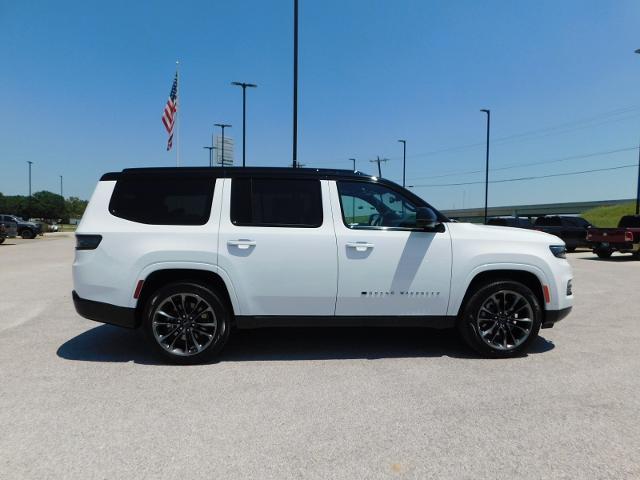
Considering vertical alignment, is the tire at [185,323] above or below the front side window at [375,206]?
below

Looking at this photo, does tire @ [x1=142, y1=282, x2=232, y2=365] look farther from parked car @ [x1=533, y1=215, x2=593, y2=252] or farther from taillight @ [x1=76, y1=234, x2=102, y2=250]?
parked car @ [x1=533, y1=215, x2=593, y2=252]

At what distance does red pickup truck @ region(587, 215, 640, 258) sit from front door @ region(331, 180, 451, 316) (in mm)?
15631

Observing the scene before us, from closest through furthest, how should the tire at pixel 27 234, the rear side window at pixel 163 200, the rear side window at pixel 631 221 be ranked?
the rear side window at pixel 163 200
the rear side window at pixel 631 221
the tire at pixel 27 234

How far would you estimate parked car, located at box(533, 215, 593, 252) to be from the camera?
21438 mm

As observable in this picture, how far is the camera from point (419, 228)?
4.67m

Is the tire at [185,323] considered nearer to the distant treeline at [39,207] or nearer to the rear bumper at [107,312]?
the rear bumper at [107,312]

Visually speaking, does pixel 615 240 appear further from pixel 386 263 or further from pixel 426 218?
pixel 386 263

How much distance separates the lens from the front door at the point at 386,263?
4.59 meters

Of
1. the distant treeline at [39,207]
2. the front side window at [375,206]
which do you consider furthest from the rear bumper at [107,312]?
the distant treeline at [39,207]

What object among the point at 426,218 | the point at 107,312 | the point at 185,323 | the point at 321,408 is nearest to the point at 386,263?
the point at 426,218


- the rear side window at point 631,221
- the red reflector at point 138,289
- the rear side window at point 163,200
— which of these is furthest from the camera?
the rear side window at point 631,221

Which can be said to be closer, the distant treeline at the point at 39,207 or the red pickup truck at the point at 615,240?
the red pickup truck at the point at 615,240

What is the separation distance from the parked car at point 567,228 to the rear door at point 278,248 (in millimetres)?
19349

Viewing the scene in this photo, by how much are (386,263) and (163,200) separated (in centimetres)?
232
